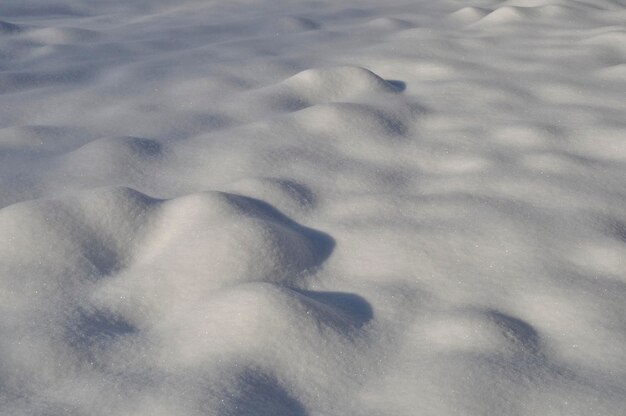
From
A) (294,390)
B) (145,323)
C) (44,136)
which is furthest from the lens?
(44,136)

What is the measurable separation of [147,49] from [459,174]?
1.03m

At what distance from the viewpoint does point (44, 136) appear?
4.81 ft

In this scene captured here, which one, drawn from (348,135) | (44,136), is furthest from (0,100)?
(348,135)

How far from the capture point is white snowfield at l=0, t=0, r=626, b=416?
865mm

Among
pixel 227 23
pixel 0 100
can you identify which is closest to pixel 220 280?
pixel 0 100

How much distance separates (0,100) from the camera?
1.64 m

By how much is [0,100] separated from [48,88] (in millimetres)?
114

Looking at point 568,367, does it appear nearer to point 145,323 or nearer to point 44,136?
point 145,323

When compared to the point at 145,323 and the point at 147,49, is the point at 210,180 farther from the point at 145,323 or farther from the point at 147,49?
the point at 147,49

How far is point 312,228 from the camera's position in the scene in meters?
1.19

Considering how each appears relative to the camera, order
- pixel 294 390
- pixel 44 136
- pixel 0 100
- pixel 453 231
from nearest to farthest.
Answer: pixel 294 390, pixel 453 231, pixel 44 136, pixel 0 100

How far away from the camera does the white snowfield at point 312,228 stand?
2.84 ft

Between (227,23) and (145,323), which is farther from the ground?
(227,23)

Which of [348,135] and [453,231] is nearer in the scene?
[453,231]
